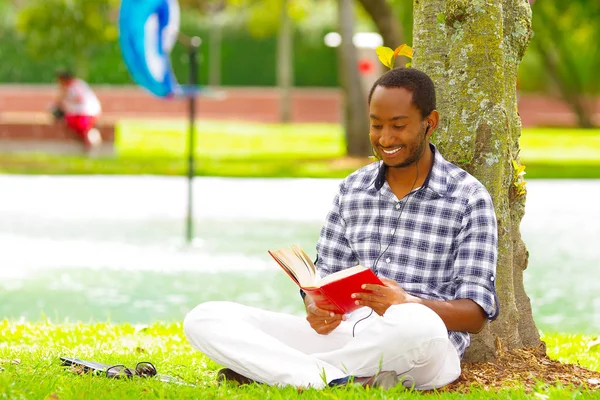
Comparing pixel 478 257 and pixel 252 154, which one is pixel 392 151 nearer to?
pixel 478 257

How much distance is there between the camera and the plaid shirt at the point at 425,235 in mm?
4383

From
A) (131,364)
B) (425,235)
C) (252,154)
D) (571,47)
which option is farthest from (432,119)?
(571,47)

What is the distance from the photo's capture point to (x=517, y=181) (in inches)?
212

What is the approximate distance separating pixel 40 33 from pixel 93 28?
147cm

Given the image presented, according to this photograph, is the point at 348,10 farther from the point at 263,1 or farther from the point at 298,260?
the point at 298,260

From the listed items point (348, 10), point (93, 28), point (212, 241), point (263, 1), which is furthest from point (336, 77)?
point (212, 241)

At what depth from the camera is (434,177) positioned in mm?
4578

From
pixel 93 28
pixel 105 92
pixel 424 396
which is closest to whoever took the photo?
pixel 424 396

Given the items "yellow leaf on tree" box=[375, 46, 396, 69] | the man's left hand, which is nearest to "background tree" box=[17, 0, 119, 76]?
"yellow leaf on tree" box=[375, 46, 396, 69]

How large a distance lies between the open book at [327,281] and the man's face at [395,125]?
1.75 ft

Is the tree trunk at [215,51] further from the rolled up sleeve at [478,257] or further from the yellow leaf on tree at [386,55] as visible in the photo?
the rolled up sleeve at [478,257]

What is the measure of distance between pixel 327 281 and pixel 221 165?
57.7ft

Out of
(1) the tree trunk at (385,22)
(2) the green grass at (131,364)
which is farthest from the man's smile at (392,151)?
(1) the tree trunk at (385,22)

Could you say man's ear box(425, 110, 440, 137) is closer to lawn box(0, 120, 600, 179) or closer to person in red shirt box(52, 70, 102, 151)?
lawn box(0, 120, 600, 179)
